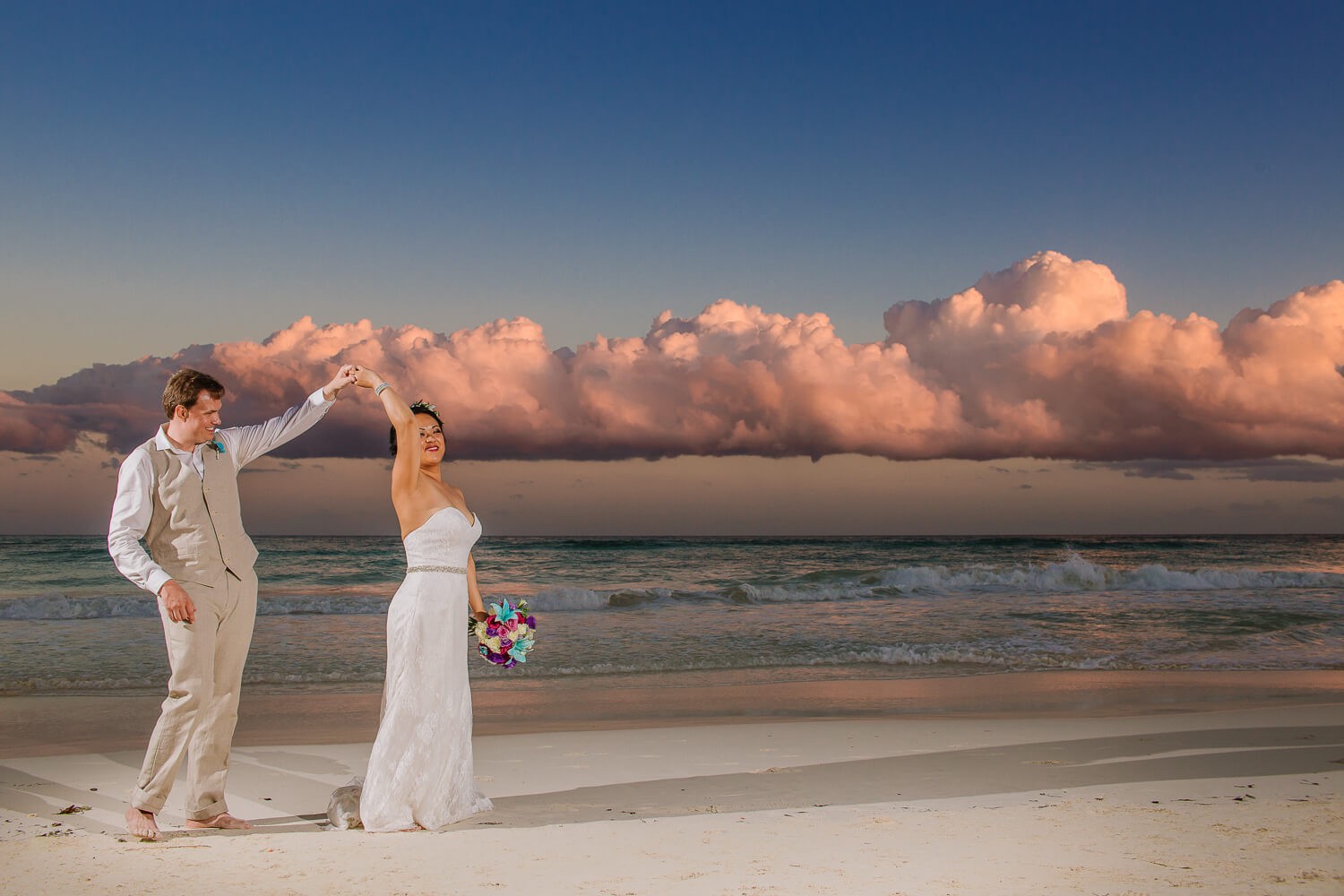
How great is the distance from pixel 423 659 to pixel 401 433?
44.6 inches

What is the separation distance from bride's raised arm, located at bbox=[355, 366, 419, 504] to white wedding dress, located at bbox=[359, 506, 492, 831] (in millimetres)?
223

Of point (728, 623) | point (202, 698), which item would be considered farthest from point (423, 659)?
point (728, 623)

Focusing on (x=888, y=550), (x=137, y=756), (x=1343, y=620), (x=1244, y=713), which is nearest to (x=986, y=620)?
(x=1343, y=620)

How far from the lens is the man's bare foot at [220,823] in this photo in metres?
4.80

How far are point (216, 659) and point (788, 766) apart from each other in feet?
11.8

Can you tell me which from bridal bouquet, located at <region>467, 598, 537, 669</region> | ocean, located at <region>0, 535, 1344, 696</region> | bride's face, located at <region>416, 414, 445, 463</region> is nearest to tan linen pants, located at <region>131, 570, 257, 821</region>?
bride's face, located at <region>416, 414, 445, 463</region>

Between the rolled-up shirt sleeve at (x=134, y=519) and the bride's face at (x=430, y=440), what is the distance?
48.9 inches

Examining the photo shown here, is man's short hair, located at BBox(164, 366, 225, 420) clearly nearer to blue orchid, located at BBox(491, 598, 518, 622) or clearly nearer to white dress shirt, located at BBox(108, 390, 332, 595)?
white dress shirt, located at BBox(108, 390, 332, 595)

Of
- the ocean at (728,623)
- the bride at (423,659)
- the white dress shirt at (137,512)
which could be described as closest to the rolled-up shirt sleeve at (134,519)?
the white dress shirt at (137,512)

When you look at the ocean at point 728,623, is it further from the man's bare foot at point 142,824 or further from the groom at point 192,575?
the man's bare foot at point 142,824

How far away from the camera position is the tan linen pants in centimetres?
457

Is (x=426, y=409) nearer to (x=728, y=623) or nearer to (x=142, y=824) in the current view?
(x=142, y=824)

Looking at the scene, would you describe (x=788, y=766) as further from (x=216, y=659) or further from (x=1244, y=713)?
(x=1244, y=713)

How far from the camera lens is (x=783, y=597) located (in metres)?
22.9
